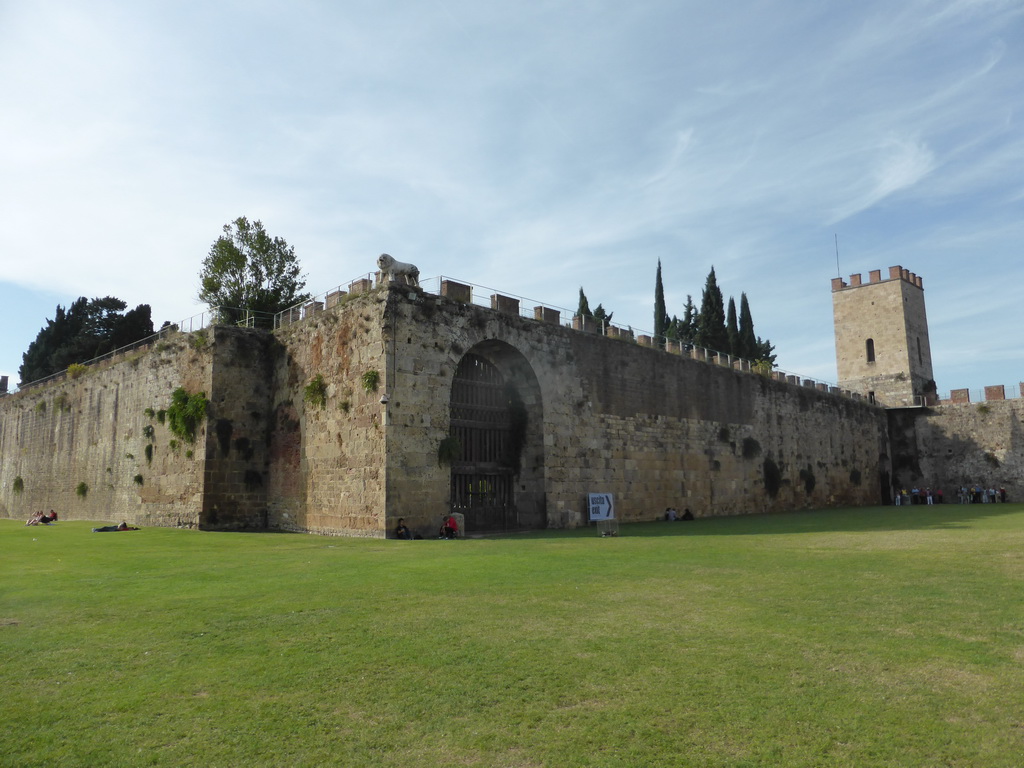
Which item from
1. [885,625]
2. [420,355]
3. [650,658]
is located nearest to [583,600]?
[650,658]

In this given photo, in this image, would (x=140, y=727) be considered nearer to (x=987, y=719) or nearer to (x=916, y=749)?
(x=916, y=749)

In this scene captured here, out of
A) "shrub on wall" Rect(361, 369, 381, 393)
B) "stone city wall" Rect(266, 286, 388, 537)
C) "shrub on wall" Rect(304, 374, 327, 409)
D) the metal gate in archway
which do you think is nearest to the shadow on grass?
the metal gate in archway

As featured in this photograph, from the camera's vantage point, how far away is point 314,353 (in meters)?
20.8

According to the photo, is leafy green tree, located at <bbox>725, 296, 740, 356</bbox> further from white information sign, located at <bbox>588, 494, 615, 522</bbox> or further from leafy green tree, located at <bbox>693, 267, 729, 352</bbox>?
white information sign, located at <bbox>588, 494, 615, 522</bbox>

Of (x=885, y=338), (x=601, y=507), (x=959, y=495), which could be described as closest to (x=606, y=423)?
(x=601, y=507)

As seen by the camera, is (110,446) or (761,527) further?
(110,446)

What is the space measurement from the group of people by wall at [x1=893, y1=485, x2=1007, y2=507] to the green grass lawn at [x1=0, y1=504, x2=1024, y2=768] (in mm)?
30366

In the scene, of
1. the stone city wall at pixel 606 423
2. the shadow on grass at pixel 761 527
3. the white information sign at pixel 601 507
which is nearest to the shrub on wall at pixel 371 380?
the stone city wall at pixel 606 423

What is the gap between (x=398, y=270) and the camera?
1867 cm

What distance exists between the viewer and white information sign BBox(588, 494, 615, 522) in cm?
2192

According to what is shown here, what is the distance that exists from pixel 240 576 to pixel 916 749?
8.93 m

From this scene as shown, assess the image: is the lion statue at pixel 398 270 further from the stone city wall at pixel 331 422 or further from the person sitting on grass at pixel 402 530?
the person sitting on grass at pixel 402 530

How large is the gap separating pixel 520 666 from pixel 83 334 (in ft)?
170

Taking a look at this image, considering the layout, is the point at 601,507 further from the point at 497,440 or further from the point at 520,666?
the point at 520,666
